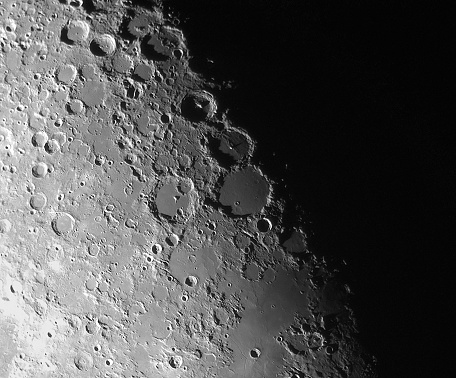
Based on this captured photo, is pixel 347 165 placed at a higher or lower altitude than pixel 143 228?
higher

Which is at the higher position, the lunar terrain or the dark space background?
the dark space background

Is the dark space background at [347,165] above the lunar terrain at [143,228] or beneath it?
above

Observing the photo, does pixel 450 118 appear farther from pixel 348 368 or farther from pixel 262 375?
pixel 262 375
